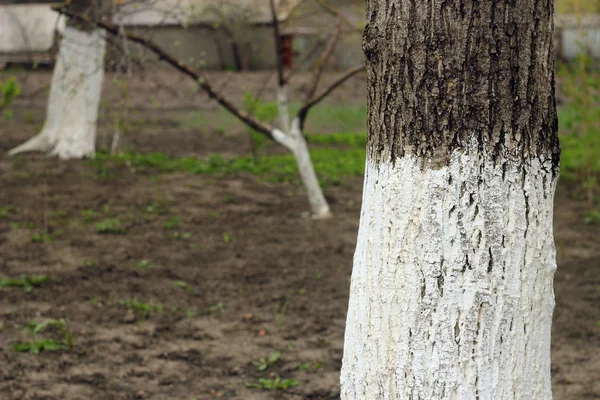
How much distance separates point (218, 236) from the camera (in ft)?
21.6

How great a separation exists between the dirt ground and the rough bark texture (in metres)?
1.95

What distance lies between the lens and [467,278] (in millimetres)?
2258

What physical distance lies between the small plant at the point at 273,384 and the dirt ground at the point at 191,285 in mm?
29

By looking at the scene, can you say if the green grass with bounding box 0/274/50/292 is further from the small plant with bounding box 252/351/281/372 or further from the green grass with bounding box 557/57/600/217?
the green grass with bounding box 557/57/600/217

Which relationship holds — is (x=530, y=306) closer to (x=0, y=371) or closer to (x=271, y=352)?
(x=271, y=352)

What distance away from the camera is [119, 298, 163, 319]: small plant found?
4.82 meters

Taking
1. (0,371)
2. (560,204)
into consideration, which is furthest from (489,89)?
(560,204)

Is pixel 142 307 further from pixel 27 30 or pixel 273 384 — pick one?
pixel 27 30

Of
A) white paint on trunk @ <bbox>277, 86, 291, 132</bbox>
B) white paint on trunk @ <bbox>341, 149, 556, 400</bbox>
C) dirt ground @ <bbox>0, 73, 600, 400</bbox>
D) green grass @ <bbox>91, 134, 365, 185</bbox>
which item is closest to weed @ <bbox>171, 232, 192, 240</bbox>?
dirt ground @ <bbox>0, 73, 600, 400</bbox>

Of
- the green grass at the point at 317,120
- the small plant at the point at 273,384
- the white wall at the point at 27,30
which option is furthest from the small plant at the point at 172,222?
the white wall at the point at 27,30

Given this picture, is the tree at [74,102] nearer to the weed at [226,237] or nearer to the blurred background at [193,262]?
the blurred background at [193,262]

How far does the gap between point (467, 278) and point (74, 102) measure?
24.7 feet

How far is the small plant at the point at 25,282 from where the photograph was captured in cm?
514

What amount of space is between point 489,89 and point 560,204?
643 cm
